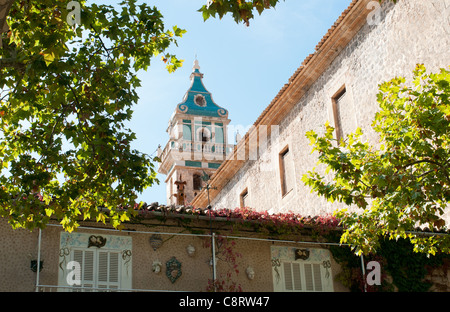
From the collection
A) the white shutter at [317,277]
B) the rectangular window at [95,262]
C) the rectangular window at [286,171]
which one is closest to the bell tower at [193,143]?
the rectangular window at [286,171]

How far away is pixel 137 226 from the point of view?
1215 cm

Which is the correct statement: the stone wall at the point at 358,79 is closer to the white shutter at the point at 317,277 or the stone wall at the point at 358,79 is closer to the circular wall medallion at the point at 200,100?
the white shutter at the point at 317,277

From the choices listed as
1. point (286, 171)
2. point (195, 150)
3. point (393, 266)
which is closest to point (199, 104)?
point (195, 150)

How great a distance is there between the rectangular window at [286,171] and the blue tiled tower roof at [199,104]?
18954 mm

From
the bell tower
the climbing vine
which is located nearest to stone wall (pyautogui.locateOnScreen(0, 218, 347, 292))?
the climbing vine

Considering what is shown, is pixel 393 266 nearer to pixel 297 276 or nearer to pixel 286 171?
pixel 297 276

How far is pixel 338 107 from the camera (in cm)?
1636

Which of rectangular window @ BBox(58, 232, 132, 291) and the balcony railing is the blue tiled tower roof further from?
rectangular window @ BBox(58, 232, 132, 291)

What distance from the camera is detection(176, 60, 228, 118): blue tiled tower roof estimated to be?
124ft

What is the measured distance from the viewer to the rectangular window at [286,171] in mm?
18156

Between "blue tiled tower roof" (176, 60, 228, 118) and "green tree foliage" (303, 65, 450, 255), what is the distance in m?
27.9

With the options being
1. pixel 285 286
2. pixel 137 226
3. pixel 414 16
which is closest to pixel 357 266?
pixel 285 286

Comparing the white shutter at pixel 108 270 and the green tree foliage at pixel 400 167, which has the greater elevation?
the green tree foliage at pixel 400 167
